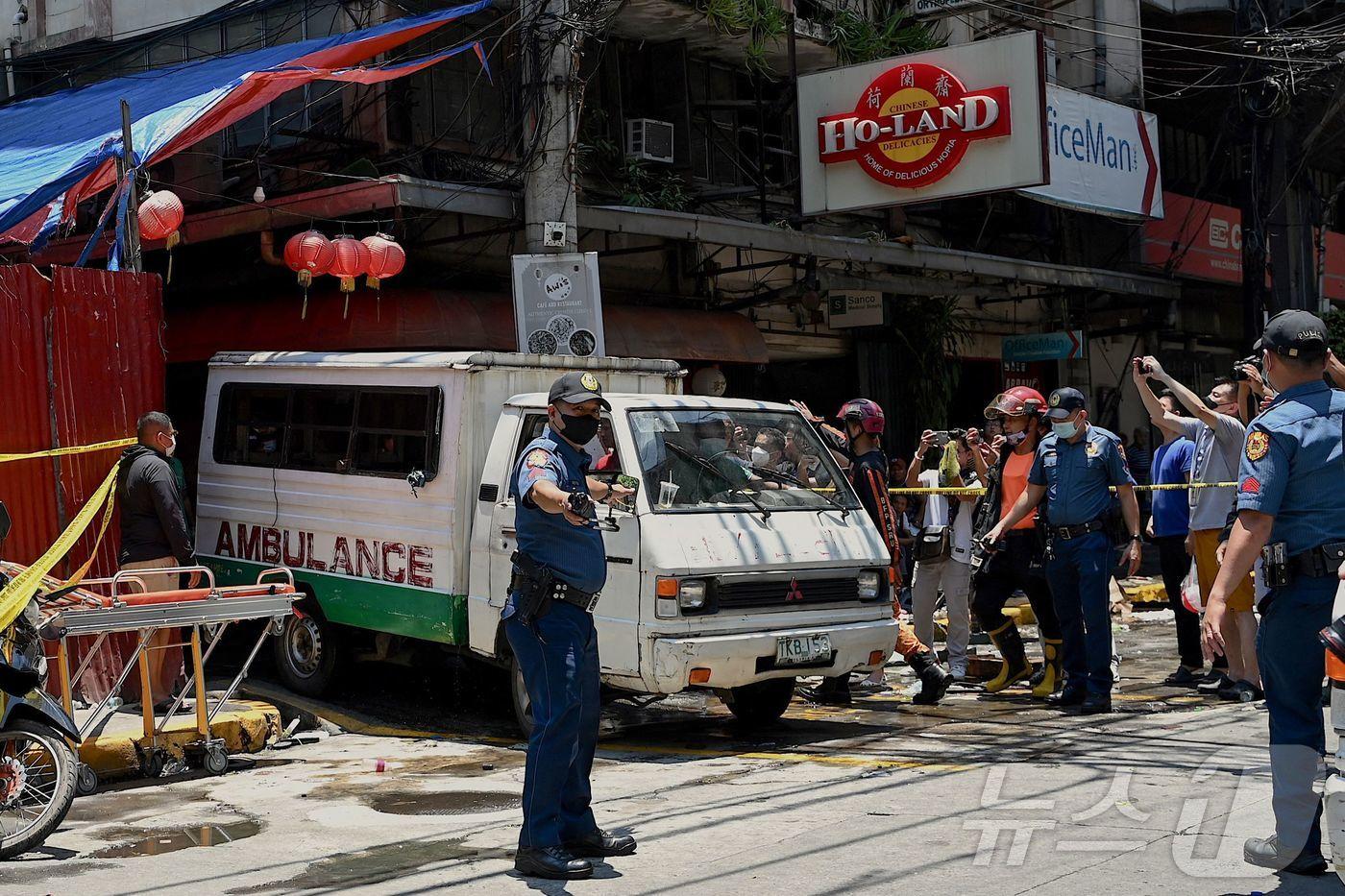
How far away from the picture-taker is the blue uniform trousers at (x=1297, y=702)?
5059mm

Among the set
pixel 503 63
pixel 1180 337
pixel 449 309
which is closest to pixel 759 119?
pixel 503 63

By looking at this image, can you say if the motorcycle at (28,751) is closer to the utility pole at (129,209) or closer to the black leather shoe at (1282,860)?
the utility pole at (129,209)

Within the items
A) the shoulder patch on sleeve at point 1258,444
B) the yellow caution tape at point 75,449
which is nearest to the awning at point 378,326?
the yellow caution tape at point 75,449

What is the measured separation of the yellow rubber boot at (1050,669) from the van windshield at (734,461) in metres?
1.89

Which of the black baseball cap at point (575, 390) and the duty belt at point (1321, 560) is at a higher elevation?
the black baseball cap at point (575, 390)

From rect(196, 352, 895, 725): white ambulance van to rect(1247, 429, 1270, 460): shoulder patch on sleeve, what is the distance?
341 cm

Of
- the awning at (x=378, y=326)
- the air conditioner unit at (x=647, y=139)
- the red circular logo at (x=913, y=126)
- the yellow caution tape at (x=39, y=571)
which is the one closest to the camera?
the yellow caution tape at (x=39, y=571)

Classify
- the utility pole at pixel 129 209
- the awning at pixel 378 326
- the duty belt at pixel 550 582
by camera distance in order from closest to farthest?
the duty belt at pixel 550 582 → the utility pole at pixel 129 209 → the awning at pixel 378 326

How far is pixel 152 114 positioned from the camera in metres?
11.4

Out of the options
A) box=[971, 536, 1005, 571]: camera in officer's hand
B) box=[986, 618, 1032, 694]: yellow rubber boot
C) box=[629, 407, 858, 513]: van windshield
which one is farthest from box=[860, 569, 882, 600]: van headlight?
box=[986, 618, 1032, 694]: yellow rubber boot

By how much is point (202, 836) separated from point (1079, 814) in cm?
381

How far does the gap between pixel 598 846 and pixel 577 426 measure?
1662 millimetres

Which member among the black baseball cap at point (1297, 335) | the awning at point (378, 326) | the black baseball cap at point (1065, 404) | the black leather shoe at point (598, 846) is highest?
the awning at point (378, 326)

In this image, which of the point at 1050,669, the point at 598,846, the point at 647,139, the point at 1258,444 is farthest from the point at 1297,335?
the point at 647,139
